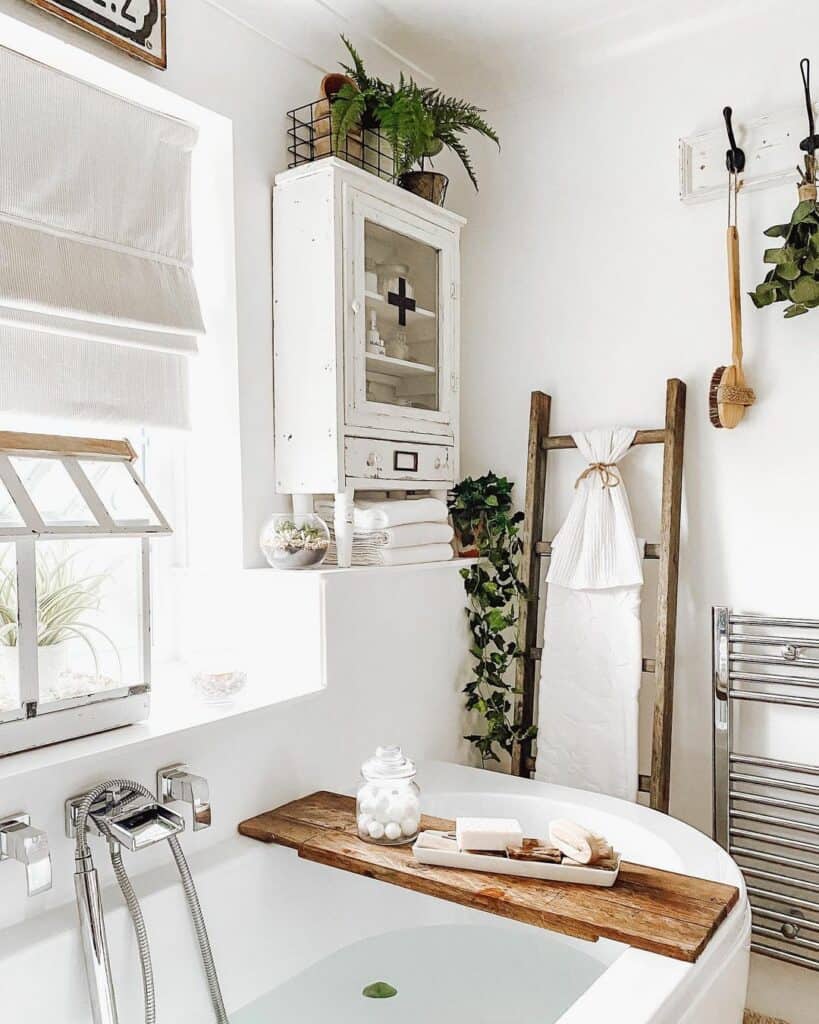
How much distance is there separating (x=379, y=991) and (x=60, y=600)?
3.19ft

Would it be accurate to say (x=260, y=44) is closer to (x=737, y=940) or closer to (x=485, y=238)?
(x=485, y=238)

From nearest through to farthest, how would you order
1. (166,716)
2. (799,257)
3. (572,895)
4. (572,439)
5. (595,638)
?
(572,895) → (166,716) → (799,257) → (595,638) → (572,439)

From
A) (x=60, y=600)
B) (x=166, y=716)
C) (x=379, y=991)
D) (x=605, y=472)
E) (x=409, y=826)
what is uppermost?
(x=605, y=472)

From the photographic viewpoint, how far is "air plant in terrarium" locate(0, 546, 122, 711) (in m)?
1.44

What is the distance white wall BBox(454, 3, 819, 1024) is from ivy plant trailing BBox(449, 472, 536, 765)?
0.44 ft

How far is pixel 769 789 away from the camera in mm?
2113

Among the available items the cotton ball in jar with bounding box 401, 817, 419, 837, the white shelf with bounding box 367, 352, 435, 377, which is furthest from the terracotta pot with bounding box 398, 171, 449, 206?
the cotton ball in jar with bounding box 401, 817, 419, 837

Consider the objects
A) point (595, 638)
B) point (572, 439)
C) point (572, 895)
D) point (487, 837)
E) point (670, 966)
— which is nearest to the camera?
point (670, 966)

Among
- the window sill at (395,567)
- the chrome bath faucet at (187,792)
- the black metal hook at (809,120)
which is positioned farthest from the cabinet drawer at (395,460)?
the black metal hook at (809,120)

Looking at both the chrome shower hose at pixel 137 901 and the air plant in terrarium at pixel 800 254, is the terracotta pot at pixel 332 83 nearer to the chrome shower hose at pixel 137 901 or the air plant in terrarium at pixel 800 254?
the air plant in terrarium at pixel 800 254

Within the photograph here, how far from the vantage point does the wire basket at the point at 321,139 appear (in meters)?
2.08

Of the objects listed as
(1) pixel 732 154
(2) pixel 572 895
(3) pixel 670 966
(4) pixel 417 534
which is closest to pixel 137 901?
(2) pixel 572 895

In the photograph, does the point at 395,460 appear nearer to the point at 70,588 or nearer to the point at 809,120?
the point at 70,588

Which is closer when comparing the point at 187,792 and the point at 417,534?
the point at 187,792
